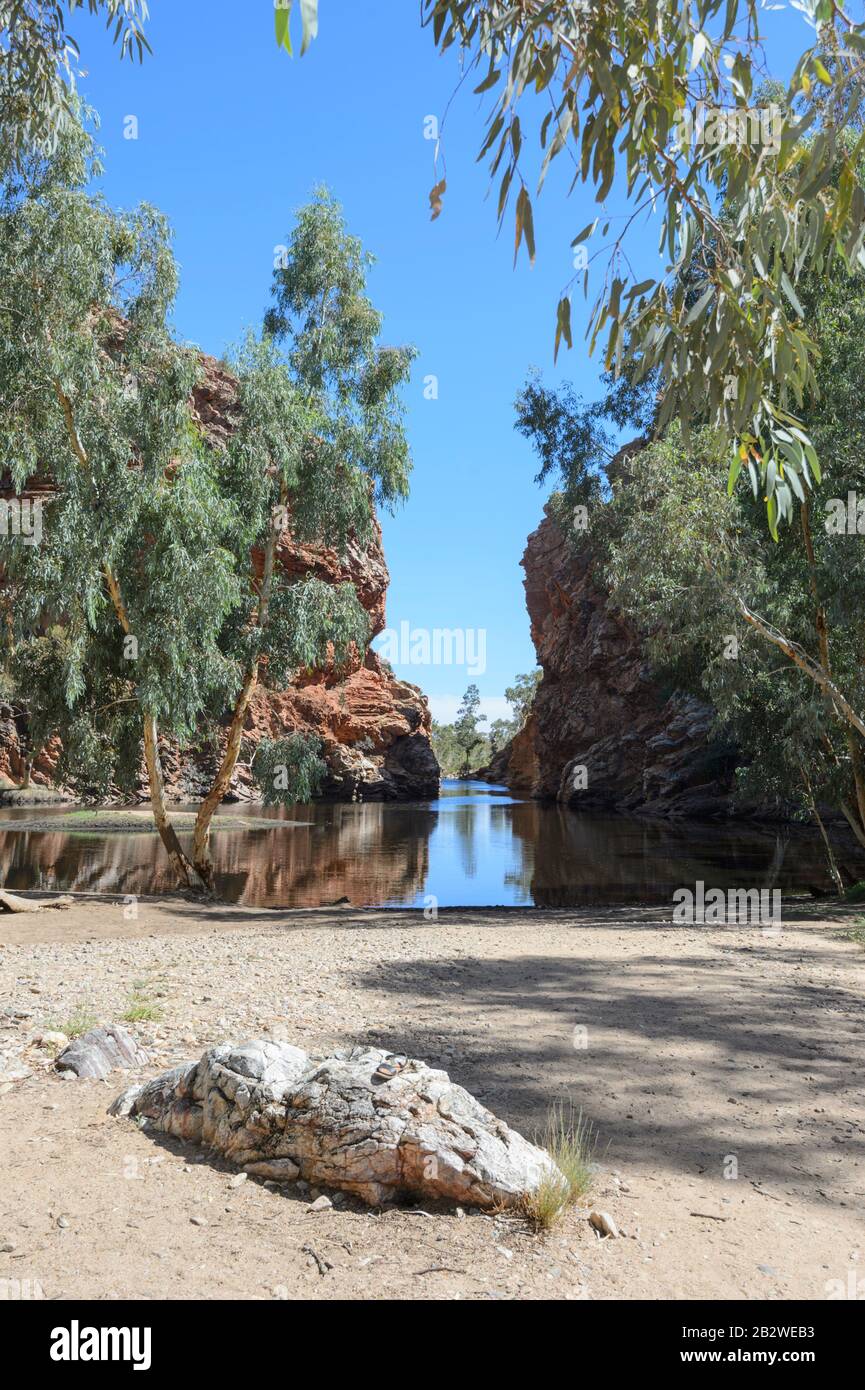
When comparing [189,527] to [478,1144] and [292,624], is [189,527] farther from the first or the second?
[478,1144]

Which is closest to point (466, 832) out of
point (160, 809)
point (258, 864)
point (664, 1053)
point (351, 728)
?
point (258, 864)

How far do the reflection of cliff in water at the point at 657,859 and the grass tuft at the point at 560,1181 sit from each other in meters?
11.2

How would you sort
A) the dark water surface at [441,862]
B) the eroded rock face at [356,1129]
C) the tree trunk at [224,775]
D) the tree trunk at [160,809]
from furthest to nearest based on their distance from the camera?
the dark water surface at [441,862], the tree trunk at [224,775], the tree trunk at [160,809], the eroded rock face at [356,1129]

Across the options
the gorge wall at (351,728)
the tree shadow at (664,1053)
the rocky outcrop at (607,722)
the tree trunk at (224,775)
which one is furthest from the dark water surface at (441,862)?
the gorge wall at (351,728)

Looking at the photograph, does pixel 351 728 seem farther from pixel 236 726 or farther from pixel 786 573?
pixel 786 573

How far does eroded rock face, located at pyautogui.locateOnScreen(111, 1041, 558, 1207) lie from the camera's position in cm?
289

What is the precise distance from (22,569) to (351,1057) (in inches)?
367

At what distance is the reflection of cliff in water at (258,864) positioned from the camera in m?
16.3

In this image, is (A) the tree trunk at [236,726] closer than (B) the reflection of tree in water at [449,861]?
Yes

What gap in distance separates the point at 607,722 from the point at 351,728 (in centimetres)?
1595

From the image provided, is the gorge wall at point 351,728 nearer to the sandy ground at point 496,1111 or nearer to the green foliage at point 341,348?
the green foliage at point 341,348

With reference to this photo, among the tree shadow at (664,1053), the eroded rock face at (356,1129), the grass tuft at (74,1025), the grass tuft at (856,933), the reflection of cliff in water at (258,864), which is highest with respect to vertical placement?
the eroded rock face at (356,1129)

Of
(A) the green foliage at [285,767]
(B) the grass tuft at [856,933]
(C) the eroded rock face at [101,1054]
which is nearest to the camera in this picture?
(C) the eroded rock face at [101,1054]
